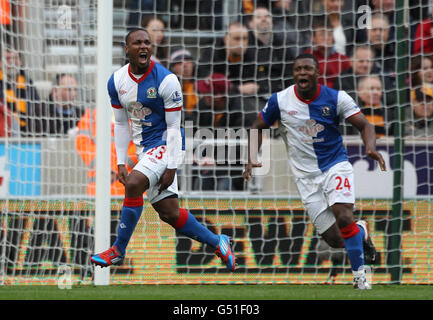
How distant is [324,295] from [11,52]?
4241 mm

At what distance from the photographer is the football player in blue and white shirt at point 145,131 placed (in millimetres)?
6941

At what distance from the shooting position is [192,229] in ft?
24.0

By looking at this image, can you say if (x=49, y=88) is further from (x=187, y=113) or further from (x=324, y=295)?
(x=324, y=295)

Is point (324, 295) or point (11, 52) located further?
point (11, 52)

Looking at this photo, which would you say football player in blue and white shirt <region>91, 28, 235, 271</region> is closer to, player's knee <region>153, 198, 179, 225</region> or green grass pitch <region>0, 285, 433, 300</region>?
player's knee <region>153, 198, 179, 225</region>

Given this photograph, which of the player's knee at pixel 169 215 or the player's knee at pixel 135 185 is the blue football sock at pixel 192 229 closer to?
the player's knee at pixel 169 215

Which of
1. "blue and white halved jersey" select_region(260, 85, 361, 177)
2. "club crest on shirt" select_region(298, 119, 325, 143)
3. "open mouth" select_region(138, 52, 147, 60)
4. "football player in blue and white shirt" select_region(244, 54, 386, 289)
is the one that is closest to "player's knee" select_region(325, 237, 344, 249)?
"football player in blue and white shirt" select_region(244, 54, 386, 289)

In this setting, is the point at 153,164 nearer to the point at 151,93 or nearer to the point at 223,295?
the point at 151,93

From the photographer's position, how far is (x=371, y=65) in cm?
927

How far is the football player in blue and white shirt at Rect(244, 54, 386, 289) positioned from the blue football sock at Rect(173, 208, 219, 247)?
25.2 inches

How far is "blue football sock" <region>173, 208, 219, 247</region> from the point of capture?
23.9 ft

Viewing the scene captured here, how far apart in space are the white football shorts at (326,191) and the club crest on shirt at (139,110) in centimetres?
160

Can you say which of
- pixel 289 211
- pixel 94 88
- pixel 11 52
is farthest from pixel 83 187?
pixel 289 211
